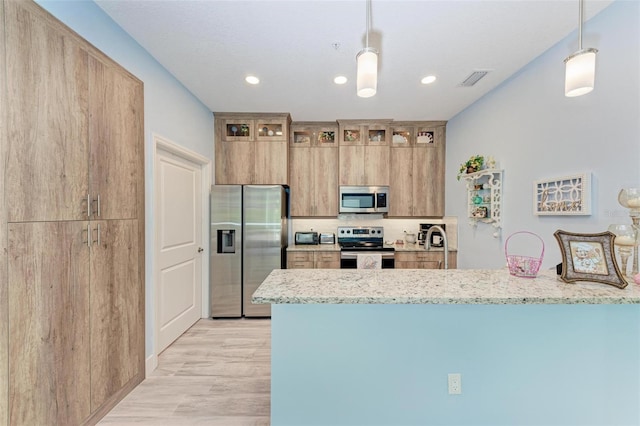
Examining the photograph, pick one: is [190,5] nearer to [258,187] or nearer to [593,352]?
[258,187]

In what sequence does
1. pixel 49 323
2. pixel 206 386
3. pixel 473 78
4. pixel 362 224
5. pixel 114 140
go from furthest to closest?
pixel 362 224 → pixel 473 78 → pixel 206 386 → pixel 114 140 → pixel 49 323

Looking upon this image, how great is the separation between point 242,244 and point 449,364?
2.67m

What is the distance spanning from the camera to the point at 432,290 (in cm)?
132

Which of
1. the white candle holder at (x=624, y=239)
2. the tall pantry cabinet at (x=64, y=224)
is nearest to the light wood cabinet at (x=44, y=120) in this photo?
the tall pantry cabinet at (x=64, y=224)

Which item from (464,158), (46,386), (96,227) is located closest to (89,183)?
(96,227)

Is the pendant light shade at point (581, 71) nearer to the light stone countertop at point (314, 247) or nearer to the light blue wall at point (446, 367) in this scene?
the light blue wall at point (446, 367)

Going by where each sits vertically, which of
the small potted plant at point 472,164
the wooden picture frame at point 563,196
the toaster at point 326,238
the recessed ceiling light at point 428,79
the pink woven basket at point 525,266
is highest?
the recessed ceiling light at point 428,79

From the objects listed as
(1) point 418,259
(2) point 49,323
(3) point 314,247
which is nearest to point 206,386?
(2) point 49,323

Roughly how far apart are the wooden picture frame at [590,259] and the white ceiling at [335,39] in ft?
4.83

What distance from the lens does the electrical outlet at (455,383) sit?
1.37m

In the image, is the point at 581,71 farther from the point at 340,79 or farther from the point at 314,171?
the point at 314,171

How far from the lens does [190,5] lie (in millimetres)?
1701

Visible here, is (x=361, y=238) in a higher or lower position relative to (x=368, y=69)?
lower

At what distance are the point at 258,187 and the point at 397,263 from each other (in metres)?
2.13
